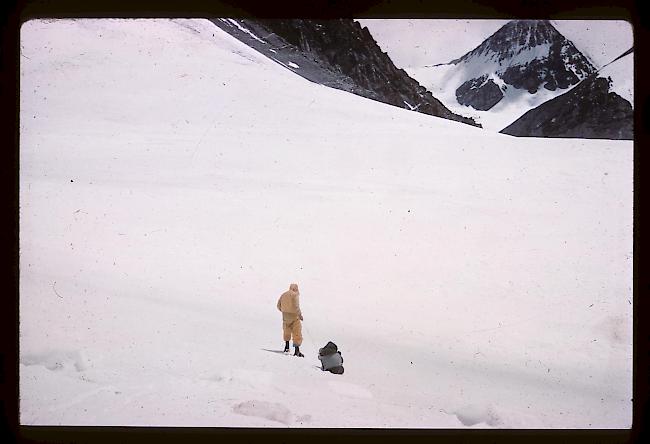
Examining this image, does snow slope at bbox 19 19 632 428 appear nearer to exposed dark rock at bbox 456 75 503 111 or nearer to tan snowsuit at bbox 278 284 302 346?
tan snowsuit at bbox 278 284 302 346

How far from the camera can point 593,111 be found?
3943 mm

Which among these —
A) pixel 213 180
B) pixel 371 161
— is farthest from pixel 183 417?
pixel 371 161

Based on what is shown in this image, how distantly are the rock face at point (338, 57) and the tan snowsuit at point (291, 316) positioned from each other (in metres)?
1.90

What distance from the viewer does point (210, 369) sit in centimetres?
287

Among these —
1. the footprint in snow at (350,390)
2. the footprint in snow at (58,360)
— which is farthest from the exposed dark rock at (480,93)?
the footprint in snow at (58,360)

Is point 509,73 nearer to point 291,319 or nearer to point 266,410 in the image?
point 291,319

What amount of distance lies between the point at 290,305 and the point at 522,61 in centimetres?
307

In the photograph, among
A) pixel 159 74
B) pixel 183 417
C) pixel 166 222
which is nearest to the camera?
pixel 183 417

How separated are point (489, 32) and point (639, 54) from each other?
0.95m

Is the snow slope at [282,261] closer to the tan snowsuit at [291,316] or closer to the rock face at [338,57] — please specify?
the tan snowsuit at [291,316]

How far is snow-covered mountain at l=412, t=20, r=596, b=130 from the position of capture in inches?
137

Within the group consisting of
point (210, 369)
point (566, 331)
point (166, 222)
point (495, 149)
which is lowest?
point (210, 369)

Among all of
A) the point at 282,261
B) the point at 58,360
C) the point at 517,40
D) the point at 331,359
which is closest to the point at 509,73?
the point at 517,40

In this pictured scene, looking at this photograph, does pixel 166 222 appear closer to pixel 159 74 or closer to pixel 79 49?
pixel 159 74
